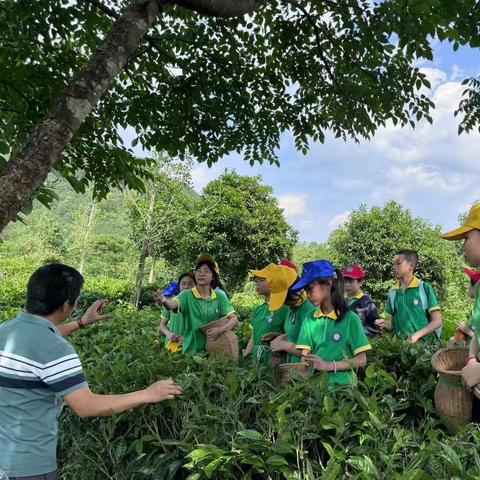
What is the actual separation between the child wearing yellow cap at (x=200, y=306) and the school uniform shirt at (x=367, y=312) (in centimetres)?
142

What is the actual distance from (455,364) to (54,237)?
4911cm

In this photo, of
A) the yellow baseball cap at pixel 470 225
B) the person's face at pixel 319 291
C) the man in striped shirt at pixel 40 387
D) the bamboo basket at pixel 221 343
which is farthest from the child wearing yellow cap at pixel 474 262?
the bamboo basket at pixel 221 343

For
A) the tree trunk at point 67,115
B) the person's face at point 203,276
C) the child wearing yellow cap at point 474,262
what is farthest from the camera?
the person's face at point 203,276

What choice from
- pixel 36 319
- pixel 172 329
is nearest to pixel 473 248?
pixel 36 319

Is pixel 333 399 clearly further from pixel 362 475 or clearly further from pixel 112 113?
pixel 112 113

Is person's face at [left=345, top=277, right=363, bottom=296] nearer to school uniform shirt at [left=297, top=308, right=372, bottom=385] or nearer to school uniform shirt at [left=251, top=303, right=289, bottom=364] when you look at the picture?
school uniform shirt at [left=251, top=303, right=289, bottom=364]

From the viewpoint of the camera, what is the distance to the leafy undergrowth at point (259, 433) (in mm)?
2004

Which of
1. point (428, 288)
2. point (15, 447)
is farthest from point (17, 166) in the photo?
point (428, 288)

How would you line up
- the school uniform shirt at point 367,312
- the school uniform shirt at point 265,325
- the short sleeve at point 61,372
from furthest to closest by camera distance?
the school uniform shirt at point 367,312 < the school uniform shirt at point 265,325 < the short sleeve at point 61,372

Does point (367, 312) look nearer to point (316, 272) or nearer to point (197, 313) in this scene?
point (197, 313)

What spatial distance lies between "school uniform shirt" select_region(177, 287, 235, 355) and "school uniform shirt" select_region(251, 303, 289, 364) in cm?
51

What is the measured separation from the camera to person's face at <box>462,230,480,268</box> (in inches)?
106

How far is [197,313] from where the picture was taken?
4.82 meters

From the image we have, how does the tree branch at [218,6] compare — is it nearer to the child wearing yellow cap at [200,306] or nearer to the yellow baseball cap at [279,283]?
the yellow baseball cap at [279,283]
